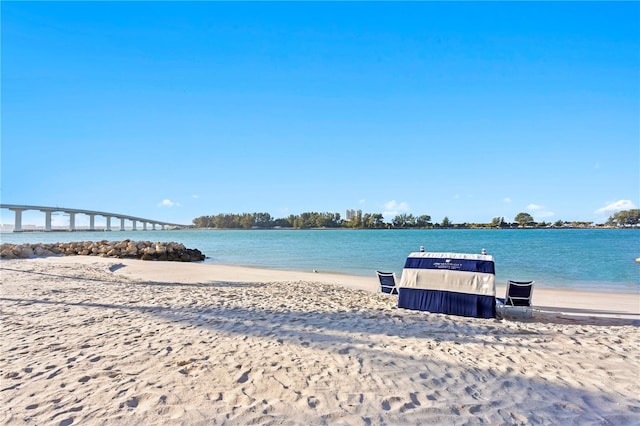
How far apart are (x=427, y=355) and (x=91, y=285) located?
390 inches

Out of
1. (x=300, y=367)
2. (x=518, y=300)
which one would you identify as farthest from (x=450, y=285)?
(x=300, y=367)

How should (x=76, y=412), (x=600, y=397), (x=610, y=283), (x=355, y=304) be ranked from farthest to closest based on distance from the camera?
(x=610, y=283), (x=355, y=304), (x=600, y=397), (x=76, y=412)

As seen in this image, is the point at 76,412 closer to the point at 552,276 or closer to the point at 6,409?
the point at 6,409

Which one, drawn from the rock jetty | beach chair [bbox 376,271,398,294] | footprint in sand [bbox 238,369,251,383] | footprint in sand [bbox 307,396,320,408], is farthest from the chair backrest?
the rock jetty

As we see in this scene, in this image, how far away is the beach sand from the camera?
3453 mm

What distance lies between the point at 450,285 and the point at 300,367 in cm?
474

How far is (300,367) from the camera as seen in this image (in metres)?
4.47

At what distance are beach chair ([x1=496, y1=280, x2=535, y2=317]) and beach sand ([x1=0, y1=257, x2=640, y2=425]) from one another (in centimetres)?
112

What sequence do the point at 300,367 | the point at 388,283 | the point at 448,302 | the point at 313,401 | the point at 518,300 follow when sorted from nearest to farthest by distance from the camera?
the point at 313,401 → the point at 300,367 → the point at 448,302 → the point at 518,300 → the point at 388,283

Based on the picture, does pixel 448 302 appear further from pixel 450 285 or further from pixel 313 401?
pixel 313 401

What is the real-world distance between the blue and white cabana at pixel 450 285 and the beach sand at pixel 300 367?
0.40 metres

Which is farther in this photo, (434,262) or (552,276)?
(552,276)

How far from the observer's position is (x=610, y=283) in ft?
52.2

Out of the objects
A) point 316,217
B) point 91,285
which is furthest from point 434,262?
point 316,217
